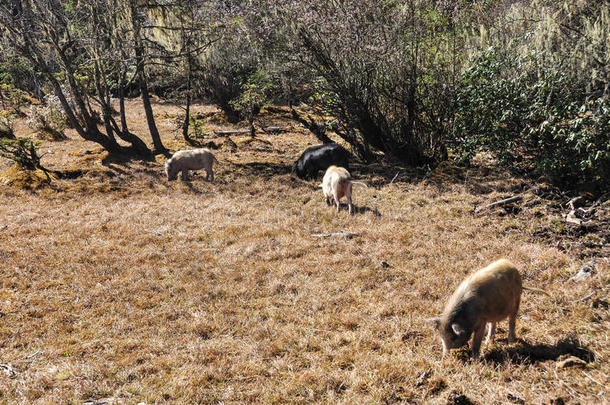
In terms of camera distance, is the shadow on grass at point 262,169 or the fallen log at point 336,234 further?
the shadow on grass at point 262,169

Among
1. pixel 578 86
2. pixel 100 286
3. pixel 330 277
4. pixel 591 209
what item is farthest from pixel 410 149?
pixel 100 286

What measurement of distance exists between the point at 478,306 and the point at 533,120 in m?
7.21

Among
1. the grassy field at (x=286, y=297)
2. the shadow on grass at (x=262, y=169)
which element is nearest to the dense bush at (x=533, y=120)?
the grassy field at (x=286, y=297)

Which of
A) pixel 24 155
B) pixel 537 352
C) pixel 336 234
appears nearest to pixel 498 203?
pixel 336 234

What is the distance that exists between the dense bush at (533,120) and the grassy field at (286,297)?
877 mm

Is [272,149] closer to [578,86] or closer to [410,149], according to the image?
[410,149]

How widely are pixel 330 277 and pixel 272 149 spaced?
11.5m

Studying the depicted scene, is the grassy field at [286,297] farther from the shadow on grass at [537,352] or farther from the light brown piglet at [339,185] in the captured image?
the light brown piglet at [339,185]

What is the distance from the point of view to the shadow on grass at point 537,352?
395 centimetres

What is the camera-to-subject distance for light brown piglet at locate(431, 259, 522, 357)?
3.87 m

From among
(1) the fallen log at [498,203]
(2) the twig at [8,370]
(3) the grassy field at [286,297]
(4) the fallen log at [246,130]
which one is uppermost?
(4) the fallen log at [246,130]

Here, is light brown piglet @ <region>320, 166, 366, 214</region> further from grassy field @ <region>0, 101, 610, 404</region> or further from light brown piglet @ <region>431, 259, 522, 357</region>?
light brown piglet @ <region>431, 259, 522, 357</region>

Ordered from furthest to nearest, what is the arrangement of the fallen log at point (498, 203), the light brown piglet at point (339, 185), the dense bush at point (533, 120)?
1. the light brown piglet at point (339, 185)
2. the fallen log at point (498, 203)
3. the dense bush at point (533, 120)

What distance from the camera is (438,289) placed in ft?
18.7
